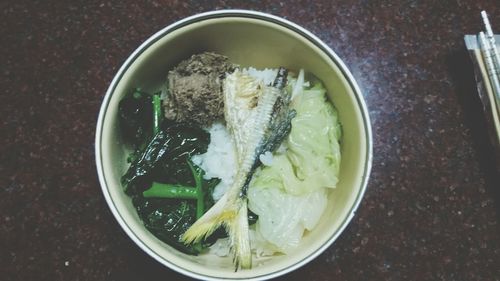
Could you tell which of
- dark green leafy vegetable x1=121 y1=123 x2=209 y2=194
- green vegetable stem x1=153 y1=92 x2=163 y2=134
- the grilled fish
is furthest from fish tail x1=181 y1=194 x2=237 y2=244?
green vegetable stem x1=153 y1=92 x2=163 y2=134

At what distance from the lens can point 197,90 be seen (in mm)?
1168

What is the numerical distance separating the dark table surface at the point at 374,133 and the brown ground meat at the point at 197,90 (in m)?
0.22

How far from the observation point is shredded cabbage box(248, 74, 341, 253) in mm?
1143

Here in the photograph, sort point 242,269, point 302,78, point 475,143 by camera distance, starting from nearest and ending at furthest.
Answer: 1. point 242,269
2. point 302,78
3. point 475,143

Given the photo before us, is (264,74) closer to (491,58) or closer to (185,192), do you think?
(185,192)

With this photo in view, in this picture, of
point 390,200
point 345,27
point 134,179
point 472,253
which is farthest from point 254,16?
point 472,253

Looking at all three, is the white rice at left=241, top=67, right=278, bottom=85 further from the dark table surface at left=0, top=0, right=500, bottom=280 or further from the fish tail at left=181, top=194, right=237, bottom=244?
the fish tail at left=181, top=194, right=237, bottom=244

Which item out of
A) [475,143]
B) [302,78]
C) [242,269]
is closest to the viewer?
[242,269]

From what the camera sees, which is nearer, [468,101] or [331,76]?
[331,76]

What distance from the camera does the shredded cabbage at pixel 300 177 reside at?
114 centimetres

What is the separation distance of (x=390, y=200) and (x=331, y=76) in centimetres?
36

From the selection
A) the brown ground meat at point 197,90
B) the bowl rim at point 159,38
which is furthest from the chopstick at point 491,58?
the brown ground meat at point 197,90

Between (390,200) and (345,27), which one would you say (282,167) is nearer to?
(390,200)

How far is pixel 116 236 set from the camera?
4.20 ft
